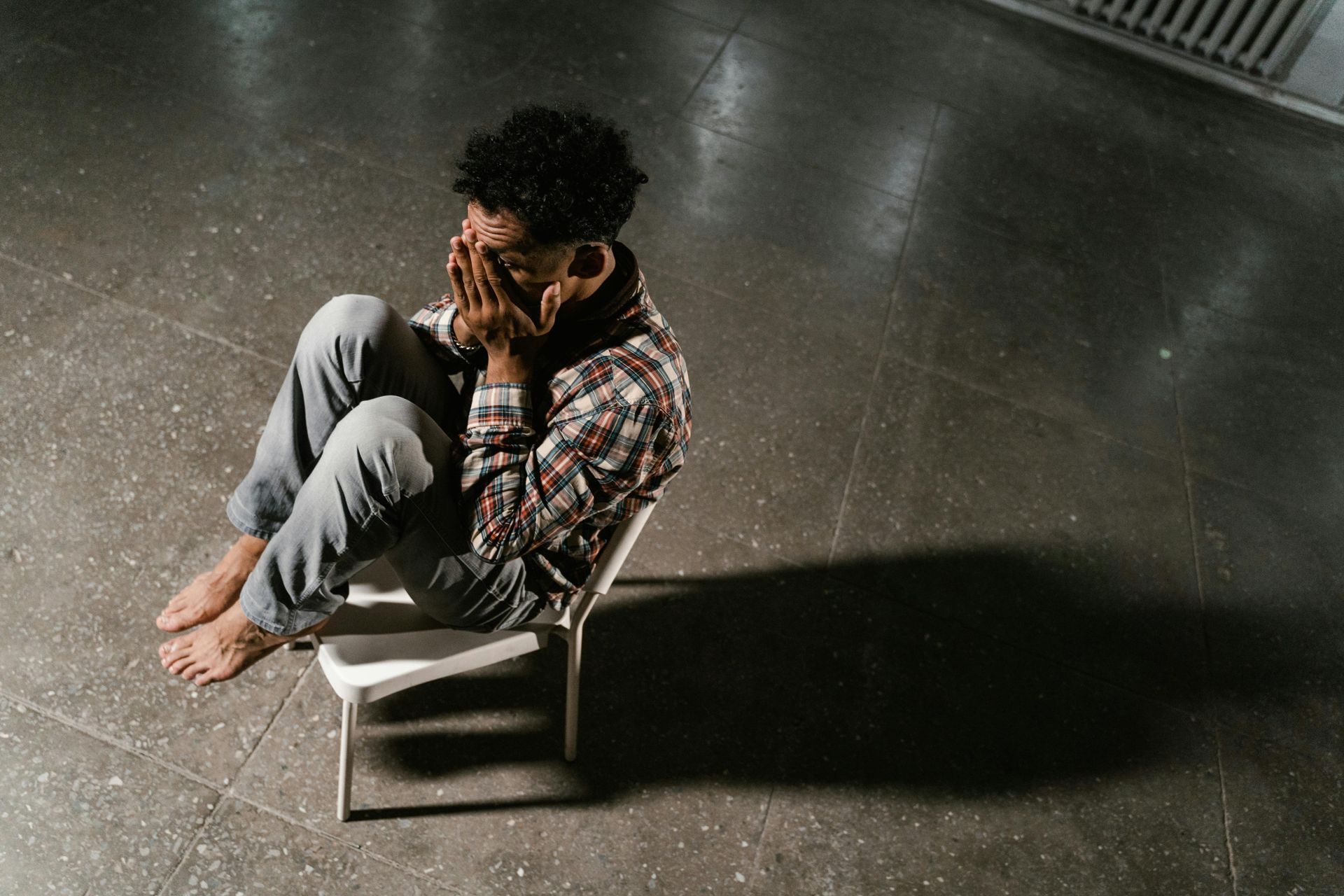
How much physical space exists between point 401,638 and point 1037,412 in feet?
7.12

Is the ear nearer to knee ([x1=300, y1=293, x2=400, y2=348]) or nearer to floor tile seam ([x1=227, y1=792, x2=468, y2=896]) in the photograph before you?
knee ([x1=300, y1=293, x2=400, y2=348])

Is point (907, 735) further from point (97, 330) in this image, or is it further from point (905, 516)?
point (97, 330)

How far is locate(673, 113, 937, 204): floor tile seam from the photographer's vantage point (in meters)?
3.62

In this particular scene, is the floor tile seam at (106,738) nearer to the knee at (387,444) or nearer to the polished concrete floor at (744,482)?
the polished concrete floor at (744,482)

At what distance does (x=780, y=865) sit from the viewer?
1.84 meters

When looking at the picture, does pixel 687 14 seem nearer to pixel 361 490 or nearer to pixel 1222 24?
pixel 1222 24

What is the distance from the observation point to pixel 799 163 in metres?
3.64

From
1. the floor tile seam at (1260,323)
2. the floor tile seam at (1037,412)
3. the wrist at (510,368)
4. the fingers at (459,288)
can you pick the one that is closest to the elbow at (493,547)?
the wrist at (510,368)

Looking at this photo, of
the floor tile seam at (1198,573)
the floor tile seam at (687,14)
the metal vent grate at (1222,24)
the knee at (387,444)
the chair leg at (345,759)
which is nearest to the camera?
the knee at (387,444)

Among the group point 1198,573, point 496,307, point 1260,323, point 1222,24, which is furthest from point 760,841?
point 1222,24

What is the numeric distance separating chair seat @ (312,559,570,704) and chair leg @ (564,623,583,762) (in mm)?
56

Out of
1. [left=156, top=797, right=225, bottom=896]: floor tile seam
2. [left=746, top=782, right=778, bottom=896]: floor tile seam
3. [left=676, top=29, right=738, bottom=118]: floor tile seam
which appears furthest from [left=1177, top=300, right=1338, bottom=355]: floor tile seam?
[left=156, top=797, right=225, bottom=896]: floor tile seam

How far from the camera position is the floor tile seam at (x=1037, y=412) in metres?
2.89

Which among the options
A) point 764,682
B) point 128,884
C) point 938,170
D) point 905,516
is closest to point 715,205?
point 938,170
